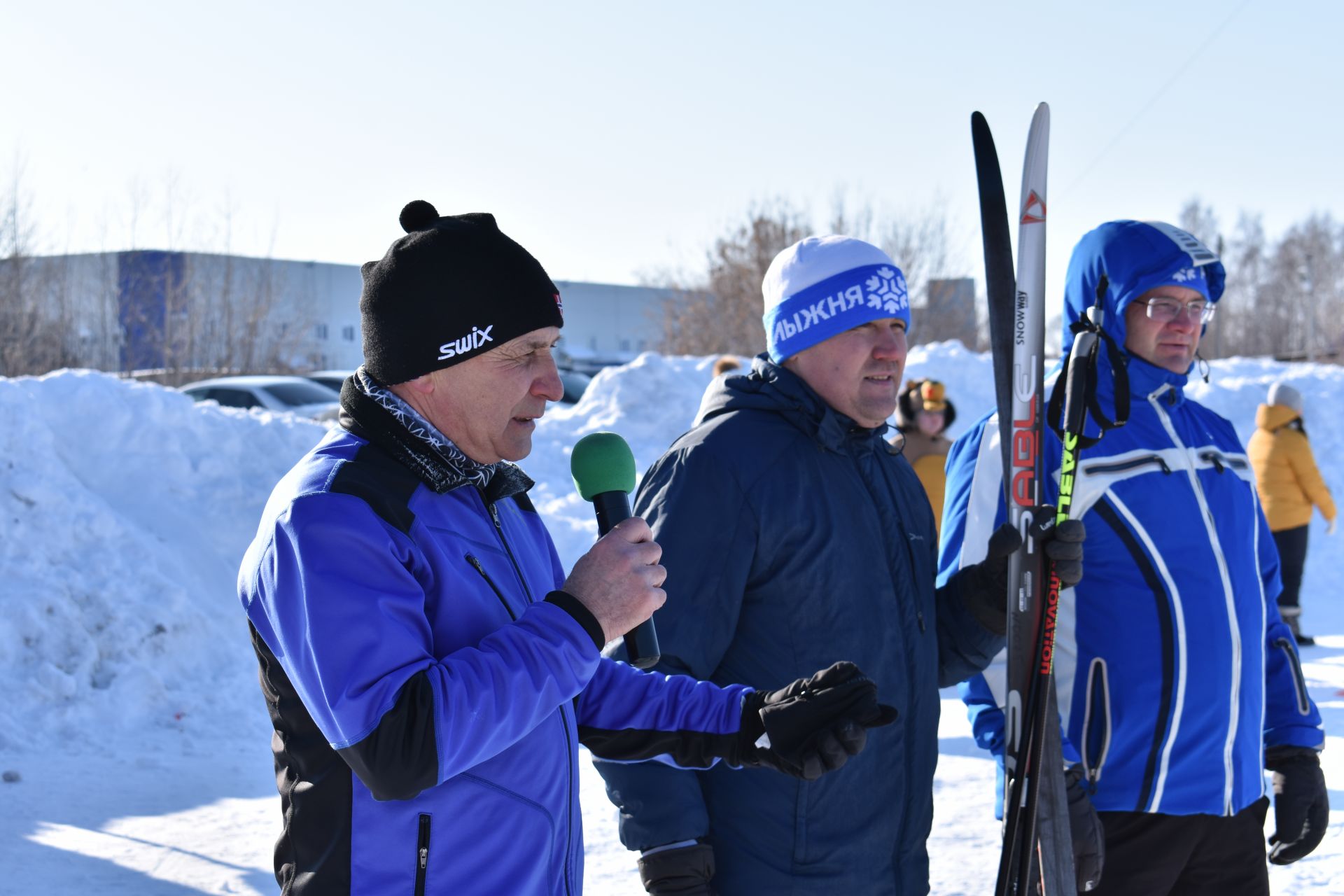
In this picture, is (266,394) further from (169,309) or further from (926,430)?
(926,430)

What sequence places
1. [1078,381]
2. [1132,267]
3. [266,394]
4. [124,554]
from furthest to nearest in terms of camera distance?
1. [266,394]
2. [124,554]
3. [1132,267]
4. [1078,381]

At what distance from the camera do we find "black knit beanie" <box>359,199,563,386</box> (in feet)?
6.02

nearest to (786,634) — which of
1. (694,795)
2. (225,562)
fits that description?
(694,795)

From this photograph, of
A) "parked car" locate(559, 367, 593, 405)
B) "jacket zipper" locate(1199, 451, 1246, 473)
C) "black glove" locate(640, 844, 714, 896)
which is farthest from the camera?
"parked car" locate(559, 367, 593, 405)

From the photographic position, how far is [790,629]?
2.52m

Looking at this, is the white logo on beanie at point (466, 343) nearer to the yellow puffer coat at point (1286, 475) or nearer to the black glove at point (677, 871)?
the black glove at point (677, 871)

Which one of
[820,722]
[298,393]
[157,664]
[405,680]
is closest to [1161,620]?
[820,722]

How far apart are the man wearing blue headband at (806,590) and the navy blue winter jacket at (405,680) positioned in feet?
1.81

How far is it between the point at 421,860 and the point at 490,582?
413 mm

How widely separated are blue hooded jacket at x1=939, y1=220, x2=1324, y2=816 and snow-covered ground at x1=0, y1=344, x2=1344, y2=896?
6.41 ft

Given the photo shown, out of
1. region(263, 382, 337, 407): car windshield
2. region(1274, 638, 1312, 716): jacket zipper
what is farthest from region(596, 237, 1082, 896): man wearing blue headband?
region(263, 382, 337, 407): car windshield

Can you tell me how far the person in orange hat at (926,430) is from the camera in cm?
A: 720

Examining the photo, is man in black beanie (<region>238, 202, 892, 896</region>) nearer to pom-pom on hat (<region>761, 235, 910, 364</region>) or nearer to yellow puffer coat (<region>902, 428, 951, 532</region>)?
pom-pom on hat (<region>761, 235, 910, 364</region>)

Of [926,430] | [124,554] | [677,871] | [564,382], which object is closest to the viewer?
[677,871]
